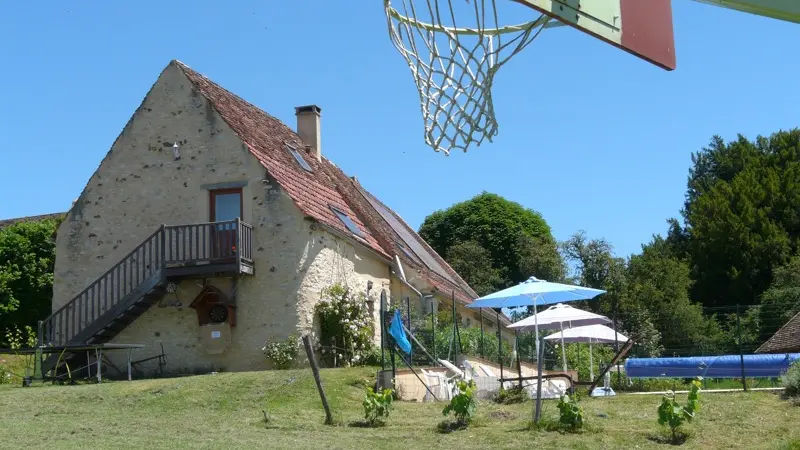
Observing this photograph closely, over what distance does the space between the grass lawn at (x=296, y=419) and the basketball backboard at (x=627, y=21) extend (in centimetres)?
583

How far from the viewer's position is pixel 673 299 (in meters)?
38.1

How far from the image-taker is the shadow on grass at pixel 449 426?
12.4 metres

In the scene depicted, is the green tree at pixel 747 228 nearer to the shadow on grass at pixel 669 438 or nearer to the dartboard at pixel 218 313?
the dartboard at pixel 218 313

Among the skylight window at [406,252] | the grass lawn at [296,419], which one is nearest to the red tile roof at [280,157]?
the skylight window at [406,252]

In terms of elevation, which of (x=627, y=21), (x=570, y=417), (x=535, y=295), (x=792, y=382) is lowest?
(x=570, y=417)

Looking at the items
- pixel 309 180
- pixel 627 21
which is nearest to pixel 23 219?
pixel 309 180

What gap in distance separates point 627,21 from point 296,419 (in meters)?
8.43

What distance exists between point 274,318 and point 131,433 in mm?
7661

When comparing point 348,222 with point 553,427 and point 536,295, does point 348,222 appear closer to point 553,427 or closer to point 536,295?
point 536,295

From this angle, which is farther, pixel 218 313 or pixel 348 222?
pixel 348 222

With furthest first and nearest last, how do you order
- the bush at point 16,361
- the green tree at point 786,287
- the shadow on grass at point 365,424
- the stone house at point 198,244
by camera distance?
1. the green tree at point 786,287
2. the bush at point 16,361
3. the stone house at point 198,244
4. the shadow on grass at point 365,424

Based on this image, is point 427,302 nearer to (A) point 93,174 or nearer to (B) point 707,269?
(A) point 93,174

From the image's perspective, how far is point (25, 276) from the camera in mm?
31141

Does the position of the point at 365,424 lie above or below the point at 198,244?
below
